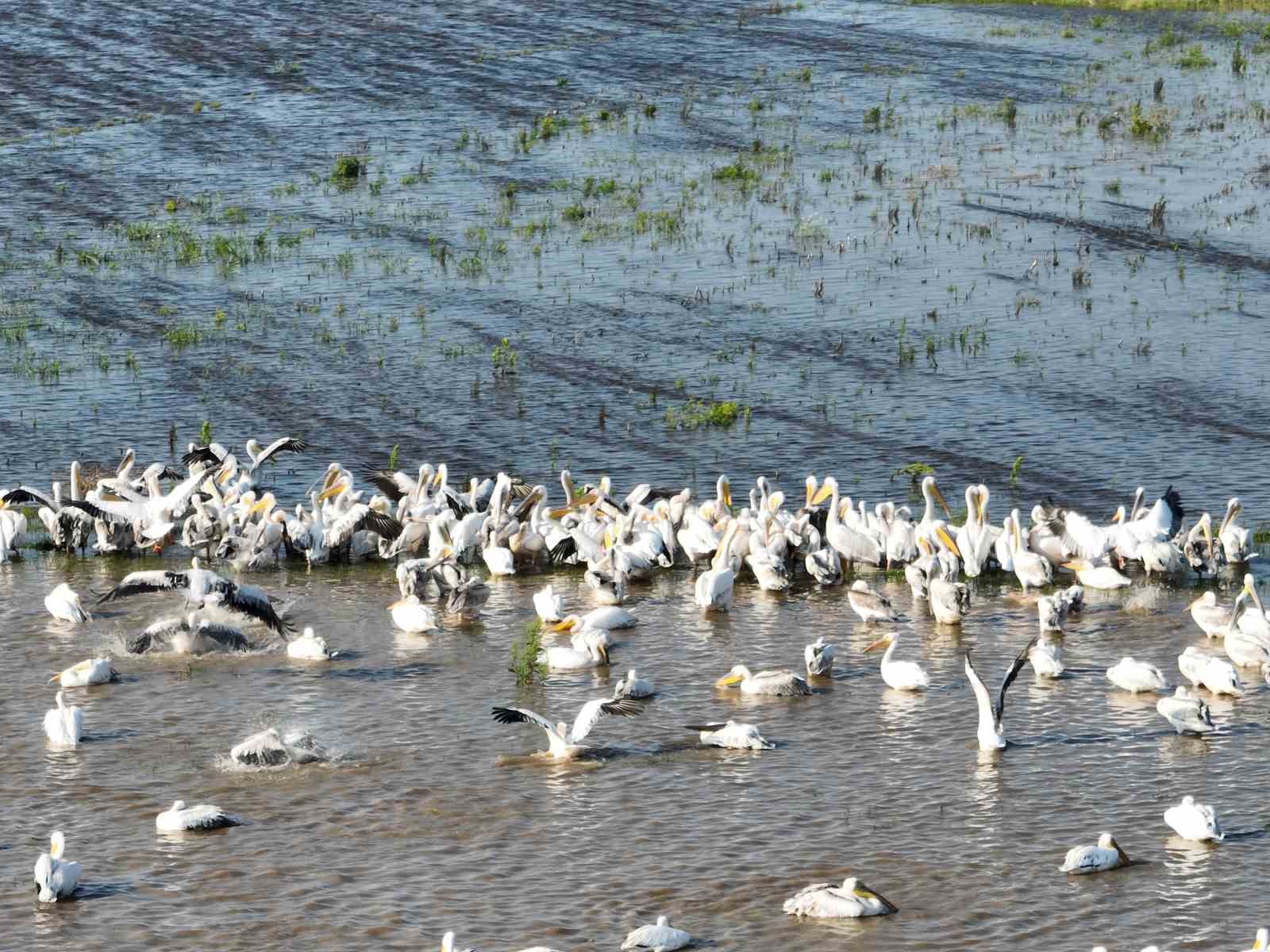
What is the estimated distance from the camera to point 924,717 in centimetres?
1374

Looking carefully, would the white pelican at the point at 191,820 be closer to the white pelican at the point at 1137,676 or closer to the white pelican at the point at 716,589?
the white pelican at the point at 716,589

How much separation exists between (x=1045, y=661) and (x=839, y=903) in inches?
171

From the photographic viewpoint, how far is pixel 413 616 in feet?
52.3

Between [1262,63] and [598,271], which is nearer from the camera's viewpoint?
[598,271]

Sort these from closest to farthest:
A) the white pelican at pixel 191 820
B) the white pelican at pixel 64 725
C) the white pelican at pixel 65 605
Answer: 1. the white pelican at pixel 191 820
2. the white pelican at pixel 64 725
3. the white pelican at pixel 65 605

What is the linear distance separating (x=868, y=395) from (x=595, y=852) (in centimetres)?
1230

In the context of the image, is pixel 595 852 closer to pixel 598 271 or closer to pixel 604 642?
pixel 604 642

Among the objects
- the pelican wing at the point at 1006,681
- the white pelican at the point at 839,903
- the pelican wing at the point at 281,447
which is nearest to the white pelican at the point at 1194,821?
the pelican wing at the point at 1006,681

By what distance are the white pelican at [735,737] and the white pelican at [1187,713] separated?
8.62ft

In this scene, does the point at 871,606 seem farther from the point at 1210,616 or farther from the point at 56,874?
the point at 56,874

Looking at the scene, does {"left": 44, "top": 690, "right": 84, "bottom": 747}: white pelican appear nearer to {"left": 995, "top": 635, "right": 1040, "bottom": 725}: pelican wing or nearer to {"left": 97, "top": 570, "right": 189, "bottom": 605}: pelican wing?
{"left": 97, "top": 570, "right": 189, "bottom": 605}: pelican wing

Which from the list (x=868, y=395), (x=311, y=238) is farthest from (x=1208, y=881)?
(x=311, y=238)

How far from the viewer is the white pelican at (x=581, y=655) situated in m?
15.0

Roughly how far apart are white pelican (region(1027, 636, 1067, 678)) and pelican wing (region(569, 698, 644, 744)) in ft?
10.2
